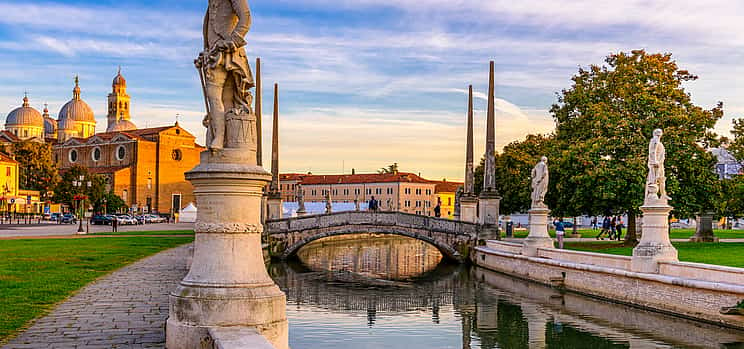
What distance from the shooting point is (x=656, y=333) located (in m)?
15.8

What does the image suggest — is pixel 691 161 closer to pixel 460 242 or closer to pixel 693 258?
pixel 693 258

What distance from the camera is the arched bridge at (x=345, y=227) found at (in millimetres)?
36188

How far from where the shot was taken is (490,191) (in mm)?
33281

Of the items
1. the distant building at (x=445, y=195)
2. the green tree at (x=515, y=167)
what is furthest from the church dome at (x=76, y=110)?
the green tree at (x=515, y=167)

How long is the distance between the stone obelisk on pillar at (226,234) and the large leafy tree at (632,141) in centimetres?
2350

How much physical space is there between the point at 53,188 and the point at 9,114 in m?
44.3

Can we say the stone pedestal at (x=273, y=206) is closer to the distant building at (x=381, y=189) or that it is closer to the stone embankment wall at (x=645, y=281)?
the stone embankment wall at (x=645, y=281)

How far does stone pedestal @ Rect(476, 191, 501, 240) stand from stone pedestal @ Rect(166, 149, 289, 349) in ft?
84.3

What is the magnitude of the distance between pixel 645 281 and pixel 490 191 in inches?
584

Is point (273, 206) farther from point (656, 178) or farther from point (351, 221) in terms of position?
point (656, 178)

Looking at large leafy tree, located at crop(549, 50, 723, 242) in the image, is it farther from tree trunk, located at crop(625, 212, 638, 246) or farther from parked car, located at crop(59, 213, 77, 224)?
parked car, located at crop(59, 213, 77, 224)

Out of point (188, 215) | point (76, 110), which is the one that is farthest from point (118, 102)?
point (188, 215)

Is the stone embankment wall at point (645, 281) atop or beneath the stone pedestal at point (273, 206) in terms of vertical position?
beneath

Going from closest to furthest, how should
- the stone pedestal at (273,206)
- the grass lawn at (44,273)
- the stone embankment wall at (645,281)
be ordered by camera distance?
the grass lawn at (44,273), the stone embankment wall at (645,281), the stone pedestal at (273,206)
